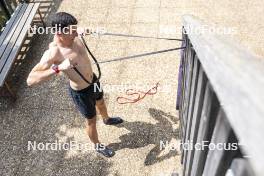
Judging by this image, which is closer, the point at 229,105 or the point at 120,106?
the point at 229,105

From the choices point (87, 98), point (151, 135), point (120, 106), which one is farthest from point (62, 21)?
point (151, 135)

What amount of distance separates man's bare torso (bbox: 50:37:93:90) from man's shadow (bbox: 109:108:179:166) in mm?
1377

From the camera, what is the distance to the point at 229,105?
3.93 ft

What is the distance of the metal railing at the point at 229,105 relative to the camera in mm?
993

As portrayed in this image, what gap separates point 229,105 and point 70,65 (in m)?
2.79

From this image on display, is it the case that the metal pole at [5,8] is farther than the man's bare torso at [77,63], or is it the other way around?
the metal pole at [5,8]

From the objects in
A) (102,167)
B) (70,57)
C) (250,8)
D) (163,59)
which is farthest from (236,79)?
(250,8)

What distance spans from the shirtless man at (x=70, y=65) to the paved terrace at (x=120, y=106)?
741mm

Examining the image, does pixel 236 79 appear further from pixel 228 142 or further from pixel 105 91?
pixel 105 91

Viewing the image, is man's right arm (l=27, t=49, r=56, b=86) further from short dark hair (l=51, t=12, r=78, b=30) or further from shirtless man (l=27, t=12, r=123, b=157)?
short dark hair (l=51, t=12, r=78, b=30)

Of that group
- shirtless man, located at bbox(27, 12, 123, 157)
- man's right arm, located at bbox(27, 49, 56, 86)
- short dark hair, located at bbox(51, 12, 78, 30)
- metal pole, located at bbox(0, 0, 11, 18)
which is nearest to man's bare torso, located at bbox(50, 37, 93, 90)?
shirtless man, located at bbox(27, 12, 123, 157)

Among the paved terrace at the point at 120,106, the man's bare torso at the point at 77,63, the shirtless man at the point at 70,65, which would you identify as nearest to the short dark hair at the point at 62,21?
the shirtless man at the point at 70,65

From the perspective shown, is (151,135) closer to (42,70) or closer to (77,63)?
(77,63)
